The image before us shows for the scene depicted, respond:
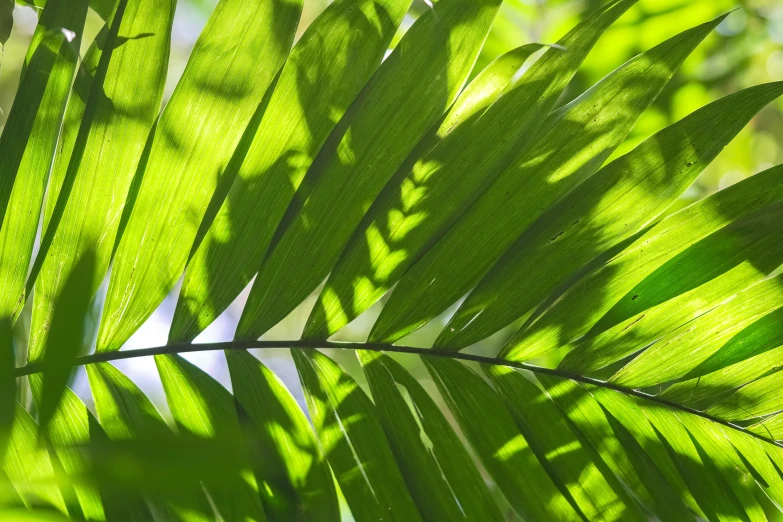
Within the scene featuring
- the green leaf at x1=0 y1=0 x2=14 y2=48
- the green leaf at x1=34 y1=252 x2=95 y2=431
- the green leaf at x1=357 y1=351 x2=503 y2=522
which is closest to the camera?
the green leaf at x1=34 y1=252 x2=95 y2=431

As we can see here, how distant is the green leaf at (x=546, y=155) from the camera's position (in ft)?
2.07

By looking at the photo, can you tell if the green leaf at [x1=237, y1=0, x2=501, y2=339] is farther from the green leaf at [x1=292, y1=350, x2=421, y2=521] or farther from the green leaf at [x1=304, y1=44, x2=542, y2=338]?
the green leaf at [x1=292, y1=350, x2=421, y2=521]

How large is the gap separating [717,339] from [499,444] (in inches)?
10.5

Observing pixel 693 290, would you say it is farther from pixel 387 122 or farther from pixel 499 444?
pixel 387 122

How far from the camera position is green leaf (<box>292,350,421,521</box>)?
587 mm

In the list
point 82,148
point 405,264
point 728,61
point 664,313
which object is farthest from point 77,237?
point 728,61

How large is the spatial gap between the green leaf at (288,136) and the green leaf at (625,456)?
38cm

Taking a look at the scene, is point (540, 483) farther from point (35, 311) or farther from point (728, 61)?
point (728, 61)

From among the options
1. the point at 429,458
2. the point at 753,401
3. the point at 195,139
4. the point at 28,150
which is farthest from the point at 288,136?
the point at 753,401

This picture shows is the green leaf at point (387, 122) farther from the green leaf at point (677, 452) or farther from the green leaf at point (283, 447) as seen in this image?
the green leaf at point (677, 452)

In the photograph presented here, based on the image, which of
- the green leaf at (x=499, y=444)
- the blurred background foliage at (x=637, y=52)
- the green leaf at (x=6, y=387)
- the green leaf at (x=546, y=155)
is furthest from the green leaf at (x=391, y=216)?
the green leaf at (x=6, y=387)

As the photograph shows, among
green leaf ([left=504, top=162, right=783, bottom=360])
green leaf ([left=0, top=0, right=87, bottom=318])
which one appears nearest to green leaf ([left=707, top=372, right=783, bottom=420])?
green leaf ([left=504, top=162, right=783, bottom=360])

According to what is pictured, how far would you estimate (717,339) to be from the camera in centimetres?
65

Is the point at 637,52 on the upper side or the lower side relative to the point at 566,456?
upper
